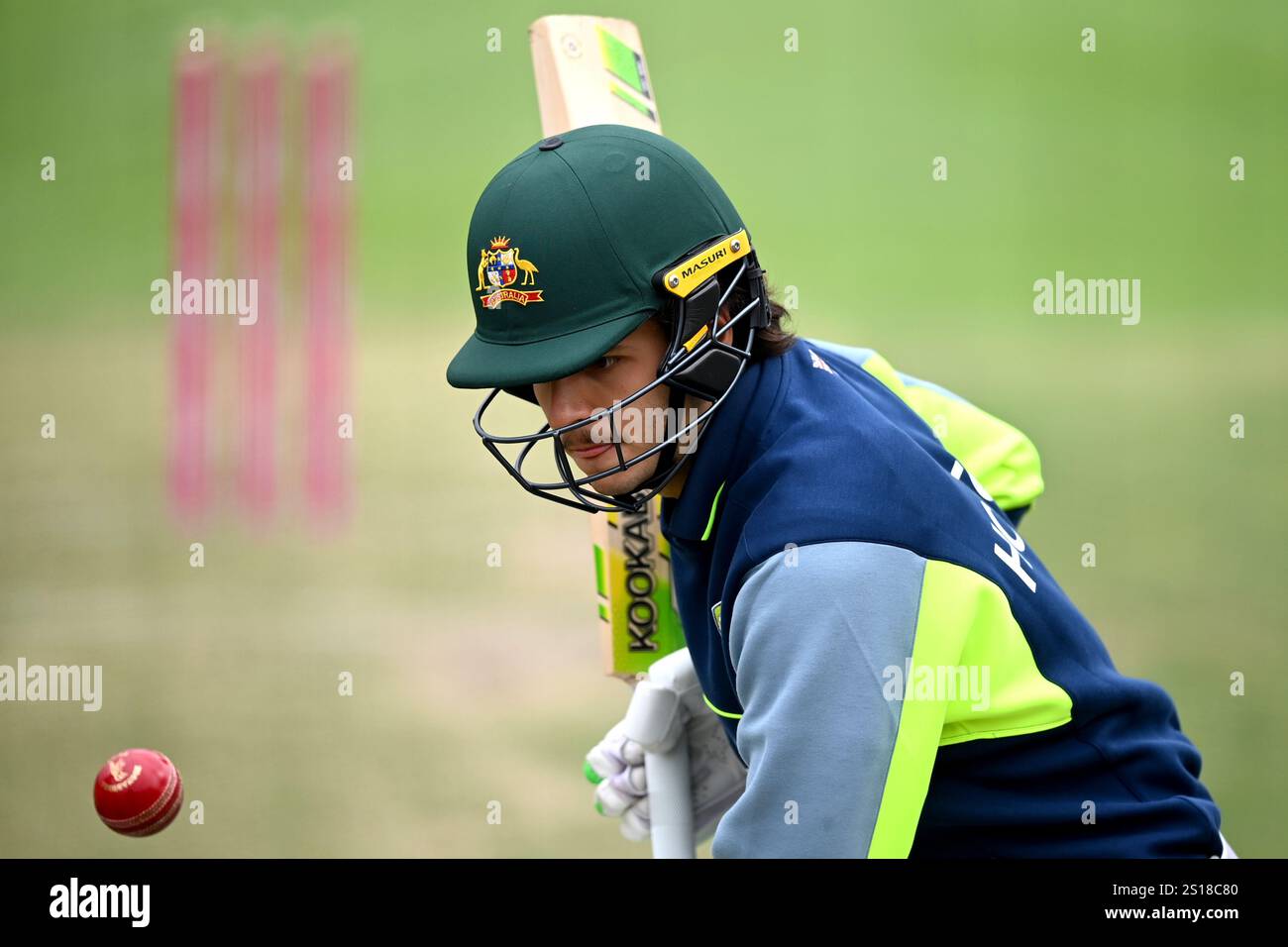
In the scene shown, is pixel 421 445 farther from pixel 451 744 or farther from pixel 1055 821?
pixel 1055 821

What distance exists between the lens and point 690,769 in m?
1.84

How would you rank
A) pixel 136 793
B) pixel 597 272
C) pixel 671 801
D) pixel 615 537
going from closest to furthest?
pixel 597 272 → pixel 136 793 → pixel 671 801 → pixel 615 537

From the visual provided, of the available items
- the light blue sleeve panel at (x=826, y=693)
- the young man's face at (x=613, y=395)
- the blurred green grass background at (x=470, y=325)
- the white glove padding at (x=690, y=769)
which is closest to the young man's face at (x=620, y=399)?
the young man's face at (x=613, y=395)

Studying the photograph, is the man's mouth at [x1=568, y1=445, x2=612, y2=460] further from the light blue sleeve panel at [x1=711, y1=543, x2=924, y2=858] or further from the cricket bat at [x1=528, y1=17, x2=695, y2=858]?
the cricket bat at [x1=528, y1=17, x2=695, y2=858]

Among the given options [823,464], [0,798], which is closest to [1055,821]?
[823,464]

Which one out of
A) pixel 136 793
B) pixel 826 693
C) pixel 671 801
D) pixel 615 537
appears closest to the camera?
pixel 826 693

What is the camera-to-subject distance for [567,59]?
79.9 inches

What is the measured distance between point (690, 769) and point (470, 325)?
2271 mm

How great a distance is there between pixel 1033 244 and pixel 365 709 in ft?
7.35

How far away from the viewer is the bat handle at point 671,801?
1.82 meters

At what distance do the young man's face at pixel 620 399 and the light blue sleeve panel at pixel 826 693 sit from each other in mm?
221

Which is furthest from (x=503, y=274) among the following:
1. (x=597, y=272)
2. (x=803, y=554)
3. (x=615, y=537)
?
(x=615, y=537)

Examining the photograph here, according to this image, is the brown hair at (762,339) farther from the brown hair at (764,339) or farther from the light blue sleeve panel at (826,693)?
the light blue sleeve panel at (826,693)

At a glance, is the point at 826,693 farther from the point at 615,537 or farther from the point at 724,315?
the point at 615,537
